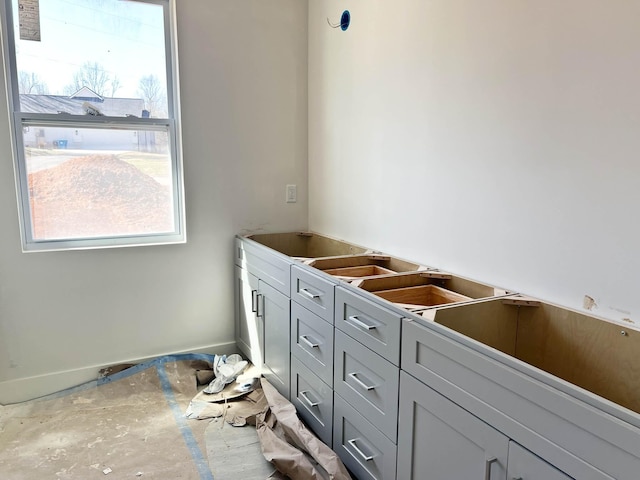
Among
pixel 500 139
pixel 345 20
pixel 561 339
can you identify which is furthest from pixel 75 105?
pixel 561 339

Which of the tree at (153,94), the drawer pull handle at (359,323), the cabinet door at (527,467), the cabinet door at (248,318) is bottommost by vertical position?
the cabinet door at (248,318)

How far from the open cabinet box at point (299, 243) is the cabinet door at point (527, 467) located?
194cm

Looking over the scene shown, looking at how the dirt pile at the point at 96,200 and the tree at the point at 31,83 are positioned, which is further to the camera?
the dirt pile at the point at 96,200

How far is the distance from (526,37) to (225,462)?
229 centimetres

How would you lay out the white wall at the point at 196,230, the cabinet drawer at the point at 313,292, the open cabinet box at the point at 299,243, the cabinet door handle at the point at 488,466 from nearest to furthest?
the cabinet door handle at the point at 488,466, the cabinet drawer at the point at 313,292, the white wall at the point at 196,230, the open cabinet box at the point at 299,243

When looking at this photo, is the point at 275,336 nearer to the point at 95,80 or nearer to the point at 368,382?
the point at 368,382

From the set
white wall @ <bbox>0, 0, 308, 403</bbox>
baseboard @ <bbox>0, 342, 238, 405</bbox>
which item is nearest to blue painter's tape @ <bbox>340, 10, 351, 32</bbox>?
white wall @ <bbox>0, 0, 308, 403</bbox>

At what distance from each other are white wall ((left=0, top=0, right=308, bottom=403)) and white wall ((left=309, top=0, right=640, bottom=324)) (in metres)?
0.53

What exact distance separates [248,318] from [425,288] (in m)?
1.44

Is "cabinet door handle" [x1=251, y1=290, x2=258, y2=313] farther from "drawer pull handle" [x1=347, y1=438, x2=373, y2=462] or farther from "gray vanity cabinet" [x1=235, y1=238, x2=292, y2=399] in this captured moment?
"drawer pull handle" [x1=347, y1=438, x2=373, y2=462]

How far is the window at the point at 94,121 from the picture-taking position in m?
2.69

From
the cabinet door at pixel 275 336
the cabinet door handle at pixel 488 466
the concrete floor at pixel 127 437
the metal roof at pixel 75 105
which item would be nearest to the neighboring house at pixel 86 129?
the metal roof at pixel 75 105

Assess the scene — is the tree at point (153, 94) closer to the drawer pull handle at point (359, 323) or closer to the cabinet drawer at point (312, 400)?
the cabinet drawer at point (312, 400)

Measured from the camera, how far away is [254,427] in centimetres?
256
